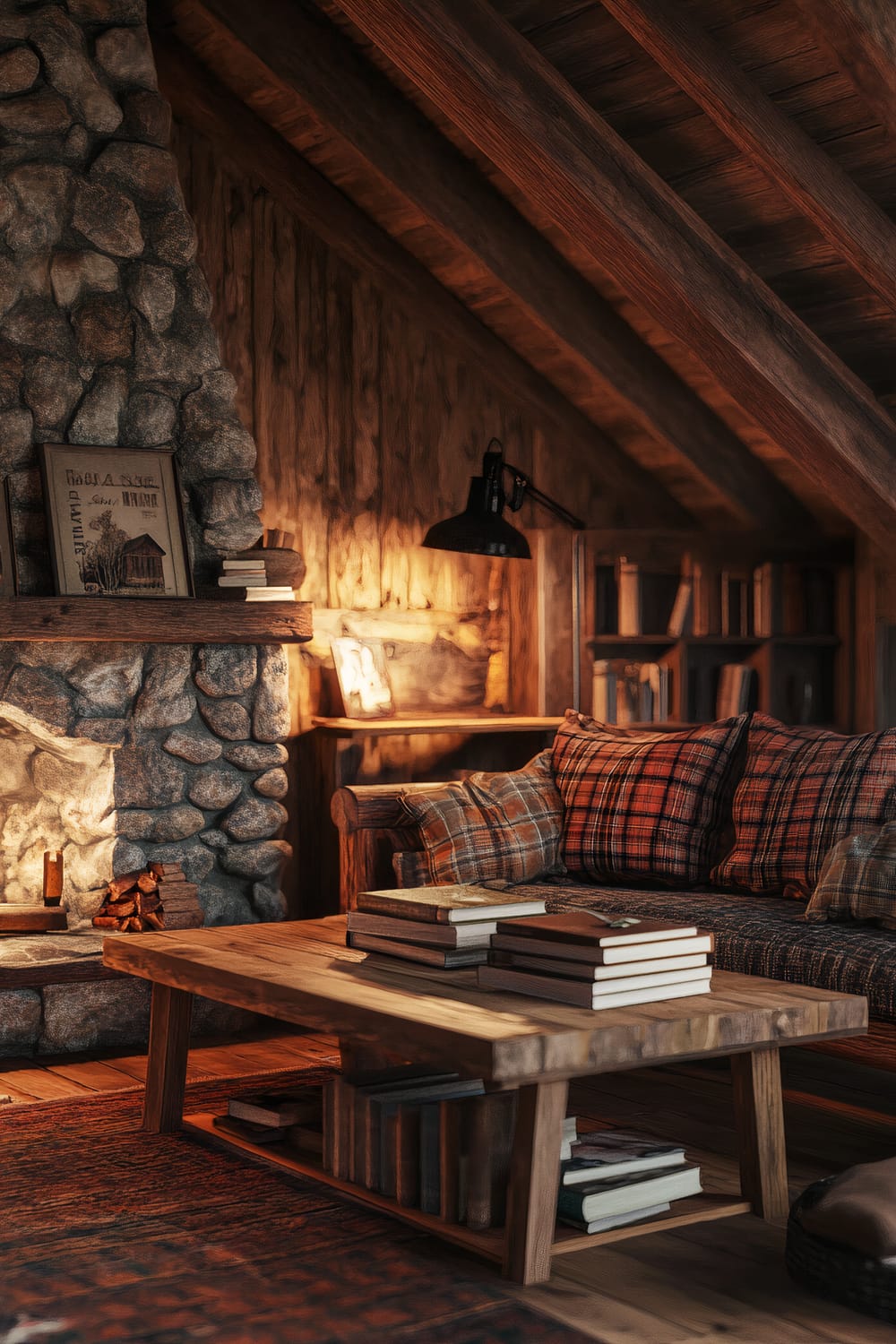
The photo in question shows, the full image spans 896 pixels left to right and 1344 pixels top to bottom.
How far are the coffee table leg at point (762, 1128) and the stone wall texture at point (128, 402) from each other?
6.88ft

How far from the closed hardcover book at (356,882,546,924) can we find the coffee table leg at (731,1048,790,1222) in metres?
0.46

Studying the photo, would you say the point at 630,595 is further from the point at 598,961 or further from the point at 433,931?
the point at 598,961

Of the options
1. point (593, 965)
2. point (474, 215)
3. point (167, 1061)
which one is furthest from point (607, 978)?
point (474, 215)

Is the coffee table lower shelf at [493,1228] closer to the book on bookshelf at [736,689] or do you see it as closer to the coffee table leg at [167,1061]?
the coffee table leg at [167,1061]

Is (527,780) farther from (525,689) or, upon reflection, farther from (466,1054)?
(466,1054)

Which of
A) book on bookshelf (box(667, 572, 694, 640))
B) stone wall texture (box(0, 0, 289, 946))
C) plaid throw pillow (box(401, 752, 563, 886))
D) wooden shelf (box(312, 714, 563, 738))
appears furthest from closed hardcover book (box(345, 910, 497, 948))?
book on bookshelf (box(667, 572, 694, 640))

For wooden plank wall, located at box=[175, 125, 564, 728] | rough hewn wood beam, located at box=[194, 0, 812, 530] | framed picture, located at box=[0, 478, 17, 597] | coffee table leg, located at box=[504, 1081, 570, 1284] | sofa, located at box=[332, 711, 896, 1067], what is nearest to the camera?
coffee table leg, located at box=[504, 1081, 570, 1284]

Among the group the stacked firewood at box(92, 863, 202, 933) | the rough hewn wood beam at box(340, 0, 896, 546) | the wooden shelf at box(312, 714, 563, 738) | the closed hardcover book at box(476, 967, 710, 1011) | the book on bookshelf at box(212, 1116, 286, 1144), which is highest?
the rough hewn wood beam at box(340, 0, 896, 546)

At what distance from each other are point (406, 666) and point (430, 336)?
46.4 inches

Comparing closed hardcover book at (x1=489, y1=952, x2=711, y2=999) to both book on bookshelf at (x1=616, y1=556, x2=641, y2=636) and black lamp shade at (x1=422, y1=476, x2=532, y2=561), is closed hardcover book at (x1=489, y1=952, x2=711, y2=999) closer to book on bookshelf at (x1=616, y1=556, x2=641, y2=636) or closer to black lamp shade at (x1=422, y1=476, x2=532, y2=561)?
black lamp shade at (x1=422, y1=476, x2=532, y2=561)

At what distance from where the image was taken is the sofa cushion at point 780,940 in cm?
288

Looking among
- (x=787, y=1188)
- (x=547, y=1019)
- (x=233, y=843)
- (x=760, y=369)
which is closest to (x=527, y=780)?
(x=233, y=843)

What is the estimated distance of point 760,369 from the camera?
13.0ft

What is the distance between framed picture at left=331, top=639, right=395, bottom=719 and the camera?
4.85 meters
